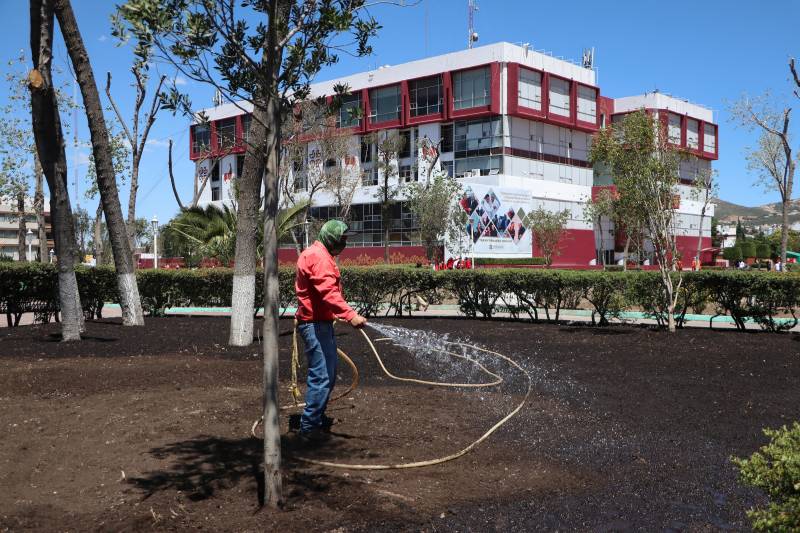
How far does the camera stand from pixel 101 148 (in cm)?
1209

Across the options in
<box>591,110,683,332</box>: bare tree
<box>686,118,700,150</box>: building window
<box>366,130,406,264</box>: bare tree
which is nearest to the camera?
<box>591,110,683,332</box>: bare tree

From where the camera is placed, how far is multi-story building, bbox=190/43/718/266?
4603 cm

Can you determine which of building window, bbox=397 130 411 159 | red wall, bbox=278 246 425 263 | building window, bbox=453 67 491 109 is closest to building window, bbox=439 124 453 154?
building window, bbox=453 67 491 109

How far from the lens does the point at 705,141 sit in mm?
69062

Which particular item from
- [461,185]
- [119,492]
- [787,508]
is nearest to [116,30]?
[119,492]

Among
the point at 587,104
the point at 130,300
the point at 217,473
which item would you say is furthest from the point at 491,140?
the point at 217,473

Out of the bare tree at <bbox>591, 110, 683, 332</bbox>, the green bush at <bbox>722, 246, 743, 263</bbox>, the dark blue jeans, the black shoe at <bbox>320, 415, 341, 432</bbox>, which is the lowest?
the black shoe at <bbox>320, 415, 341, 432</bbox>

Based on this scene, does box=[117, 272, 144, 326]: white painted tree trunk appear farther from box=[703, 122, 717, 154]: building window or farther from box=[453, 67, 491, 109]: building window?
box=[703, 122, 717, 154]: building window

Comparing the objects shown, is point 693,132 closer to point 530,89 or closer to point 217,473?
point 530,89

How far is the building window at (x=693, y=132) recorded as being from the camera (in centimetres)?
6650

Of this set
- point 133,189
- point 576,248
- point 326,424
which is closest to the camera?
point 326,424

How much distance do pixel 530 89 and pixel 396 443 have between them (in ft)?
150

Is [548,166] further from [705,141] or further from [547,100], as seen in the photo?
[705,141]

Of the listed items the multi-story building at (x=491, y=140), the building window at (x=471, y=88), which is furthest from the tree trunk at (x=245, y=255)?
the building window at (x=471, y=88)
